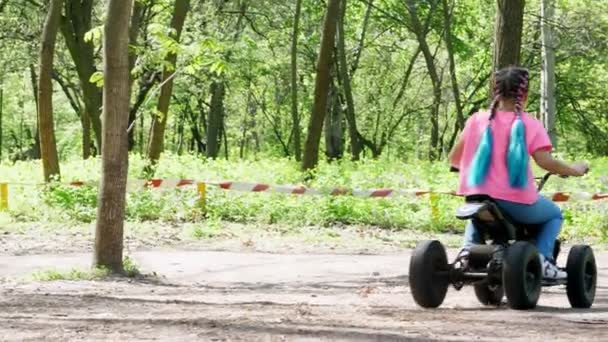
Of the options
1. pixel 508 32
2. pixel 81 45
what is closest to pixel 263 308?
pixel 508 32

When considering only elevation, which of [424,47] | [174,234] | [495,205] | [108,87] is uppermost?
[424,47]

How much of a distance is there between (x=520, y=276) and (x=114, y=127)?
17.6ft

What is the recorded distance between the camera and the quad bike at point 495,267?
7.49m

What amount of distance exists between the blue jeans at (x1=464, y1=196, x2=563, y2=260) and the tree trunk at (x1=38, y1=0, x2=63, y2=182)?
16.1 meters

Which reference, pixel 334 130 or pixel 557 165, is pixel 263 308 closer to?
pixel 557 165

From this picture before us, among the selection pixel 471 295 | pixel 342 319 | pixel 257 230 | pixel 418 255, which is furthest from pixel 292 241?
pixel 342 319

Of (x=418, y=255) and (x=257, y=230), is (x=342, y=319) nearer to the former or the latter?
(x=418, y=255)

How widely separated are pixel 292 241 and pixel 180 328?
11.5 metres

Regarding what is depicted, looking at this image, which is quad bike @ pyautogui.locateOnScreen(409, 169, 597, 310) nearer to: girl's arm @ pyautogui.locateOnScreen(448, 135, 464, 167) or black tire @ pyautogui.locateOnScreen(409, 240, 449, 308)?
black tire @ pyautogui.locateOnScreen(409, 240, 449, 308)

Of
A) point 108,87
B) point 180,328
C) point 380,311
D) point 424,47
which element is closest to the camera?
point 180,328

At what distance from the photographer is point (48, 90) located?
23156 millimetres

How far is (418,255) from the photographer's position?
781cm

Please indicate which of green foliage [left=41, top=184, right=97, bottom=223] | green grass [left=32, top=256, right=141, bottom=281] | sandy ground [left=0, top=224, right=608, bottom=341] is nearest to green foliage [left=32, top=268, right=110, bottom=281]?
green grass [left=32, top=256, right=141, bottom=281]

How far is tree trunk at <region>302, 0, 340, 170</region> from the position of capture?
2370cm
